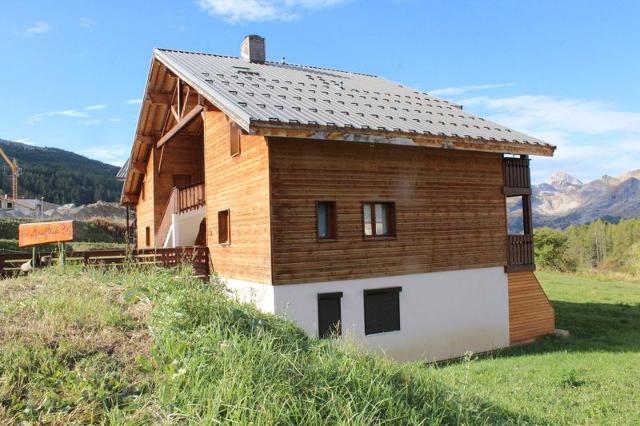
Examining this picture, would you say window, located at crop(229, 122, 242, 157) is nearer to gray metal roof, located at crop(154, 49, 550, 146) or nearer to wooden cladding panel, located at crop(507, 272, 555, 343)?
gray metal roof, located at crop(154, 49, 550, 146)

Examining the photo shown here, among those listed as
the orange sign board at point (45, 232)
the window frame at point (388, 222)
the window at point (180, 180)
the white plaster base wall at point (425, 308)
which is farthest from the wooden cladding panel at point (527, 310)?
the window at point (180, 180)

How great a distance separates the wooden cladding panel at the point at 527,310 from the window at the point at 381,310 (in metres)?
4.15

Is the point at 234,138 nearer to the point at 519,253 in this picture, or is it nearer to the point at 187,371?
the point at 519,253

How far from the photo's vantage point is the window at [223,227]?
14133 mm

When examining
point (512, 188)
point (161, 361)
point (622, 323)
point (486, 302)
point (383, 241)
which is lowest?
point (622, 323)

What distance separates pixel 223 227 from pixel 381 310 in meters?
5.07

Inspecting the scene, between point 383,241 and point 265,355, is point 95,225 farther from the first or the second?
point 265,355

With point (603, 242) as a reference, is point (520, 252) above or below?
above

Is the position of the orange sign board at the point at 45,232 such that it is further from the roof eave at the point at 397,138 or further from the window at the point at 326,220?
the window at the point at 326,220

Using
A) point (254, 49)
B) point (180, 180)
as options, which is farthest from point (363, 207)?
point (180, 180)

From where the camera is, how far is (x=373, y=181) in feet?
40.1

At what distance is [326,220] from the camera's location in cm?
1184

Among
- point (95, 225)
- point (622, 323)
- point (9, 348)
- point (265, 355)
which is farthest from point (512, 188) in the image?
point (95, 225)

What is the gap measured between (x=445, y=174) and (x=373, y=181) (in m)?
2.33
